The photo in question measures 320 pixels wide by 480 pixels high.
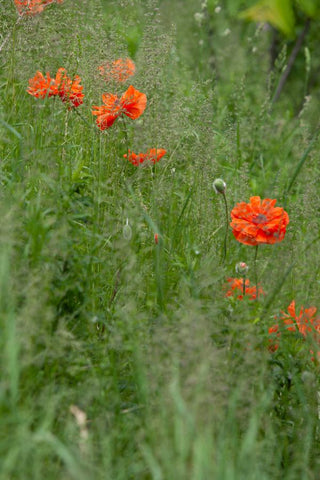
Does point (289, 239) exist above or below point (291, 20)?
below

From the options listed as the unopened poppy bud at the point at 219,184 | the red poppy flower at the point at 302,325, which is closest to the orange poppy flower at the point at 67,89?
the unopened poppy bud at the point at 219,184

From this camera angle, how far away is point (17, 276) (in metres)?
1.46

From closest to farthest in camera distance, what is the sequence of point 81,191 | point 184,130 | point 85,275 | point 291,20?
point 291,20 → point 85,275 → point 81,191 → point 184,130

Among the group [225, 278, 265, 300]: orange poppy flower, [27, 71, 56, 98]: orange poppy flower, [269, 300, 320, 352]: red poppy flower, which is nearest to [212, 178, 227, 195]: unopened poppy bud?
[225, 278, 265, 300]: orange poppy flower

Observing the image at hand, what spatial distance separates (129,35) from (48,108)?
1.55m

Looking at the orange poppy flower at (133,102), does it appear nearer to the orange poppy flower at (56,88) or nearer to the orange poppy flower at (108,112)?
the orange poppy flower at (108,112)

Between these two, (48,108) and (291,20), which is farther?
(48,108)

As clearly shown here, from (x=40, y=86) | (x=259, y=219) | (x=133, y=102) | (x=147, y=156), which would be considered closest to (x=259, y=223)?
(x=259, y=219)

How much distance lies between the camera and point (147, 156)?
83.8 inches

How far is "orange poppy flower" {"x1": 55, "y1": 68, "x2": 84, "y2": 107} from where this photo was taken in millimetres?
2174

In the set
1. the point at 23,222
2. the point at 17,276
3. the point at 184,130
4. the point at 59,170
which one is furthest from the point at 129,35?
the point at 17,276

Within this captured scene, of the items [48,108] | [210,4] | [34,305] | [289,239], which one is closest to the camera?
[34,305]

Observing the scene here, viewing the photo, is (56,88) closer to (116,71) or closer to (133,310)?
(116,71)

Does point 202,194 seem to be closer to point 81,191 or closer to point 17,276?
point 81,191
